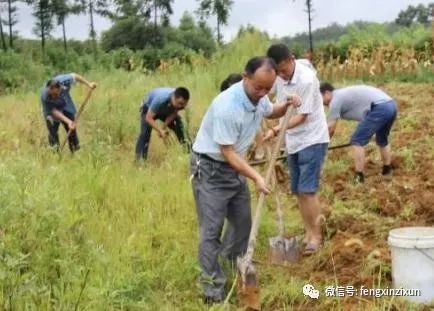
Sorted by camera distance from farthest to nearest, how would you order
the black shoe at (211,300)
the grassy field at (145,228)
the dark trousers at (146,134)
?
1. the dark trousers at (146,134)
2. the black shoe at (211,300)
3. the grassy field at (145,228)

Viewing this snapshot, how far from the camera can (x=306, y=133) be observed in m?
5.35

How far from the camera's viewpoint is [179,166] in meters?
7.77

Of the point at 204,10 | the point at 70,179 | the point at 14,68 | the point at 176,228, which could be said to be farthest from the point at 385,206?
the point at 204,10

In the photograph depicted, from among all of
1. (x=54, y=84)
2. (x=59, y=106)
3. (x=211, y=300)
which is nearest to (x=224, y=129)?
(x=211, y=300)

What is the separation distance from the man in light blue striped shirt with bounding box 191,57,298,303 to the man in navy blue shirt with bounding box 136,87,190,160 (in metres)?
3.31

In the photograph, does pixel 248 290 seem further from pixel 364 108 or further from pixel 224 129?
pixel 364 108

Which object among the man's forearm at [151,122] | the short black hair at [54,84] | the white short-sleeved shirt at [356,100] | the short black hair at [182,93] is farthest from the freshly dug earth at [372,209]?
the short black hair at [54,84]

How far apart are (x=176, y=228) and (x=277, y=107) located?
4.82 feet

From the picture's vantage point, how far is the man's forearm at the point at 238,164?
4.27 meters

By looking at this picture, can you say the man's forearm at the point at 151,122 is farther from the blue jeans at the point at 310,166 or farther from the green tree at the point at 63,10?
the green tree at the point at 63,10

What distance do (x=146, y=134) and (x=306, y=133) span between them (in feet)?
12.2

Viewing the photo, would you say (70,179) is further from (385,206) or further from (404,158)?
(404,158)

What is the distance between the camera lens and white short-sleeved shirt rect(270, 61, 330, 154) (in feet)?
17.2

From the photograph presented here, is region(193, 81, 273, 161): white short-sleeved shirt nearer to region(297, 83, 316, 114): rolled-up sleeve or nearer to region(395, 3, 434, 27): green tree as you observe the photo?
region(297, 83, 316, 114): rolled-up sleeve
